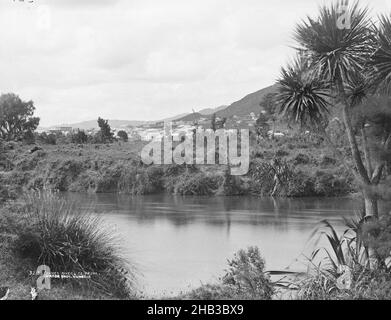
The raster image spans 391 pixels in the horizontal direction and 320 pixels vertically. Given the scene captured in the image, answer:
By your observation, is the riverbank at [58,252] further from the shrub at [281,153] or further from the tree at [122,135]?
the tree at [122,135]

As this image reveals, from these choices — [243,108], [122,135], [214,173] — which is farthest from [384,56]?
[122,135]

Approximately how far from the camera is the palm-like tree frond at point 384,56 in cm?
1020

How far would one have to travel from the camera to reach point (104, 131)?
54406 millimetres

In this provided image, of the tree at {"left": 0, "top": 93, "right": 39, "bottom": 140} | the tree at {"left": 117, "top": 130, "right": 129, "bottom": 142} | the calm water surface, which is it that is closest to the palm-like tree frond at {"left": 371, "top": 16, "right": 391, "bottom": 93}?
the calm water surface

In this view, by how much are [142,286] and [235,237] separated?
388 inches

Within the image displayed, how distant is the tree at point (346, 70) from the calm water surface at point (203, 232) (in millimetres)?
2142

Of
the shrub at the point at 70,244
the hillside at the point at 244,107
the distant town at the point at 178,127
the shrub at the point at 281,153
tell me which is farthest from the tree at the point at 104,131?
the shrub at the point at 70,244

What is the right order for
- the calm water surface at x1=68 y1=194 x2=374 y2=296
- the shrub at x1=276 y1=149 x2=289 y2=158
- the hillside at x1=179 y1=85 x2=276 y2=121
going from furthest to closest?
1. the hillside at x1=179 y1=85 x2=276 y2=121
2. the shrub at x1=276 y1=149 x2=289 y2=158
3. the calm water surface at x1=68 y1=194 x2=374 y2=296

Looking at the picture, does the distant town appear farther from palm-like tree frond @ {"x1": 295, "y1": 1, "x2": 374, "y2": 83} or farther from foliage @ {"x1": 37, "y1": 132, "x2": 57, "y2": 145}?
palm-like tree frond @ {"x1": 295, "y1": 1, "x2": 374, "y2": 83}

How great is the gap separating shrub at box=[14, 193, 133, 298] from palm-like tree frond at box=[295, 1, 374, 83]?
15.0 feet

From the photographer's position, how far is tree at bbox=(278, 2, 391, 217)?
10336 mm

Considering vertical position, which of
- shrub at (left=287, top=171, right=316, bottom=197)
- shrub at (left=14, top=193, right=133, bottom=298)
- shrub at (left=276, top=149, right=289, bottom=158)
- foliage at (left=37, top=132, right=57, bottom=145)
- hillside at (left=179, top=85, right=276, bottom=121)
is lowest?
shrub at (left=14, top=193, right=133, bottom=298)

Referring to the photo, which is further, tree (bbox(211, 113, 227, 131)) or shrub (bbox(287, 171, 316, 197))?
tree (bbox(211, 113, 227, 131))

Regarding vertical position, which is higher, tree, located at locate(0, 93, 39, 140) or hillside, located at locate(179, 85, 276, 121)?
hillside, located at locate(179, 85, 276, 121)
